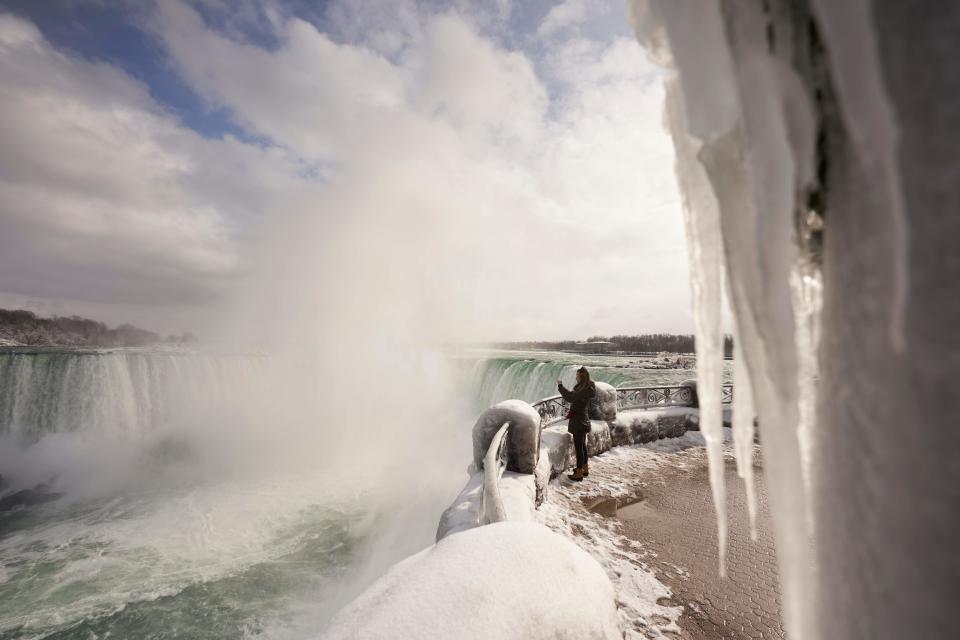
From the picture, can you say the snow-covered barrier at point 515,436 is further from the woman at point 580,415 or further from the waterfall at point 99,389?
the waterfall at point 99,389

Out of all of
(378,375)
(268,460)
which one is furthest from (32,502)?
(378,375)

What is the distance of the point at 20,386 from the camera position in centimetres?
1789

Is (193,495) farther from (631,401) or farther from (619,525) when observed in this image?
(631,401)

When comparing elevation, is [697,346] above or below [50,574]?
above

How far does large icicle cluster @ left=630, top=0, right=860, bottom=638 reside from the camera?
59cm

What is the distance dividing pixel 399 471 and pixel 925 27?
17.4 m

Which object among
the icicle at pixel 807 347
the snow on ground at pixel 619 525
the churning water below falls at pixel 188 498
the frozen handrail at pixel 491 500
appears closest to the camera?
the icicle at pixel 807 347

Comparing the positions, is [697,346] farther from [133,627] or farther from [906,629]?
[133,627]

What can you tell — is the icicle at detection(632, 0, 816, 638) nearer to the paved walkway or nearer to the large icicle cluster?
the large icicle cluster

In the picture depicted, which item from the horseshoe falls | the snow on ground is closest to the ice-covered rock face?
the snow on ground

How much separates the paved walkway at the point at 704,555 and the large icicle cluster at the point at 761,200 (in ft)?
13.7

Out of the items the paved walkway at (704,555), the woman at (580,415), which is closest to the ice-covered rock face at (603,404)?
the paved walkway at (704,555)

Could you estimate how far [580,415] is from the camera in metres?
6.93

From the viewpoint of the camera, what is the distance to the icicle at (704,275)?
A: 33.9 inches
